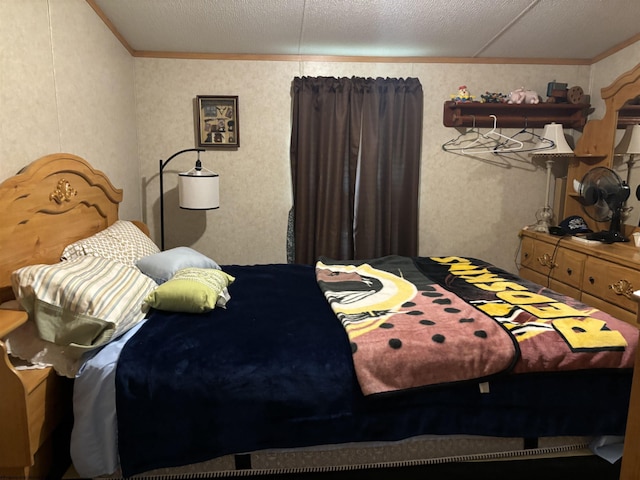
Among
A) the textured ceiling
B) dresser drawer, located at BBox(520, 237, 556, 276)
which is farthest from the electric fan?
the textured ceiling

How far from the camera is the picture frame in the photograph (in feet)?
11.2

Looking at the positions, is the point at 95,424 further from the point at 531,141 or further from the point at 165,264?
the point at 531,141

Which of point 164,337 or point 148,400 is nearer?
Result: point 148,400

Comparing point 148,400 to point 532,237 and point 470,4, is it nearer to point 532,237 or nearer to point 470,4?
point 470,4

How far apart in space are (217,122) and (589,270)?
2.87m

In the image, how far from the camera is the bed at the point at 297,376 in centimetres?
144

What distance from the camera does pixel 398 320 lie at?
173 cm

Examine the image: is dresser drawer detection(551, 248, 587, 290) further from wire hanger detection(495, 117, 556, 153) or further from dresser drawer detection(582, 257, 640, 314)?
wire hanger detection(495, 117, 556, 153)

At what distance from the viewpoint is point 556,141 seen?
3291 mm

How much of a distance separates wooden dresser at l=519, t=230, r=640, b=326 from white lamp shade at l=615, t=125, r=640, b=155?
66 cm

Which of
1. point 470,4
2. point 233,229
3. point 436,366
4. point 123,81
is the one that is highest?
point 470,4

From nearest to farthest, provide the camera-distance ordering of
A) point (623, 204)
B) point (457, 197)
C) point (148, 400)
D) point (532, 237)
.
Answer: point (148, 400) < point (623, 204) < point (532, 237) < point (457, 197)

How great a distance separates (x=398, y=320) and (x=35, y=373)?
131 centimetres

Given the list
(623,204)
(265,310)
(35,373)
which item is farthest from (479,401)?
(623,204)
